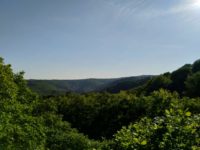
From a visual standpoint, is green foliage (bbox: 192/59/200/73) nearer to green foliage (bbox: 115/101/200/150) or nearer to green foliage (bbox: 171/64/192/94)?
green foliage (bbox: 171/64/192/94)

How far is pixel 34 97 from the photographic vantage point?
4919cm

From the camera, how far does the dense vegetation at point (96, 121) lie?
1145 centimetres

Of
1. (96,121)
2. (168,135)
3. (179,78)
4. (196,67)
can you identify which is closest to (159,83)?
(179,78)

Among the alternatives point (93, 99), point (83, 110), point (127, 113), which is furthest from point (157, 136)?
point (93, 99)

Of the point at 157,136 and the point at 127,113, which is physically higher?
the point at 157,136

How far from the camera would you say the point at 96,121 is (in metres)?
81.2

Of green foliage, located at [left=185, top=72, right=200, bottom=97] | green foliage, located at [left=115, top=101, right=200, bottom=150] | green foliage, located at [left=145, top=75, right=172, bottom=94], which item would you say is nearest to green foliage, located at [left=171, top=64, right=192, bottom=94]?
green foliage, located at [left=145, top=75, right=172, bottom=94]

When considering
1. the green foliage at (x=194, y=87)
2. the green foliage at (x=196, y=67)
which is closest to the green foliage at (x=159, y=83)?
the green foliage at (x=196, y=67)

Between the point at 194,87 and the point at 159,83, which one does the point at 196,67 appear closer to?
the point at 159,83

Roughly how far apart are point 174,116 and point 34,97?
39.1m

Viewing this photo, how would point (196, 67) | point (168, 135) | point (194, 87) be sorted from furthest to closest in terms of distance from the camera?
point (196, 67), point (194, 87), point (168, 135)

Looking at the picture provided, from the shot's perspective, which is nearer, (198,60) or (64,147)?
(64,147)

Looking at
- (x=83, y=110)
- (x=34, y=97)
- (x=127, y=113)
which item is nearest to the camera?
(x=34, y=97)

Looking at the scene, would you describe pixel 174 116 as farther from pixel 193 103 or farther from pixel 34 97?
pixel 193 103
